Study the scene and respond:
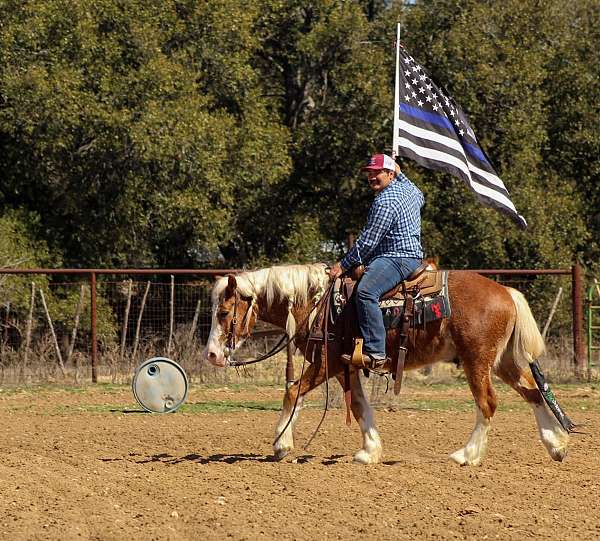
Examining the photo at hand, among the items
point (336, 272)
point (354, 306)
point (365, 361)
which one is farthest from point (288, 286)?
point (365, 361)

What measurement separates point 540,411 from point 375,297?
5.85 feet

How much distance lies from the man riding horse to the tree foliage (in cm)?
1309

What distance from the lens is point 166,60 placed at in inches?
925

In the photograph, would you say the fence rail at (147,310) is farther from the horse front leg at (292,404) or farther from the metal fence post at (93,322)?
the horse front leg at (292,404)

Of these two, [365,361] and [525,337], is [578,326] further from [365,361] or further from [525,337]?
[365,361]

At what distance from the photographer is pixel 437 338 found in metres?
9.84

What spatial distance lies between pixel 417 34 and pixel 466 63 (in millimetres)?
1521

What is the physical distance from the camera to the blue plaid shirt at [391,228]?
9.51m

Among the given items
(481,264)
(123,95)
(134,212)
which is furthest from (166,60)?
(481,264)

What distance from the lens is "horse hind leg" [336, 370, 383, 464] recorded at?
31.8ft

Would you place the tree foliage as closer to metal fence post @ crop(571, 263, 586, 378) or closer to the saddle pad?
metal fence post @ crop(571, 263, 586, 378)

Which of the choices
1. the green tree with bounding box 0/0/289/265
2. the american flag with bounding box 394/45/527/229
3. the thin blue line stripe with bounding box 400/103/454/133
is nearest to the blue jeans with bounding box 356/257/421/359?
the american flag with bounding box 394/45/527/229

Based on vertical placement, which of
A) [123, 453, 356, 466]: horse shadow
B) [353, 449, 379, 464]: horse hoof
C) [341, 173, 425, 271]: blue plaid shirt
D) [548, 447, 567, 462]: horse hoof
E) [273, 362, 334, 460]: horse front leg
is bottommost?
[123, 453, 356, 466]: horse shadow

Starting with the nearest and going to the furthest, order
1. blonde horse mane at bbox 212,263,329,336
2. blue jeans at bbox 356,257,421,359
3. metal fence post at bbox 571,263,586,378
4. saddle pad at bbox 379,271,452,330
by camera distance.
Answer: blue jeans at bbox 356,257,421,359
saddle pad at bbox 379,271,452,330
blonde horse mane at bbox 212,263,329,336
metal fence post at bbox 571,263,586,378
